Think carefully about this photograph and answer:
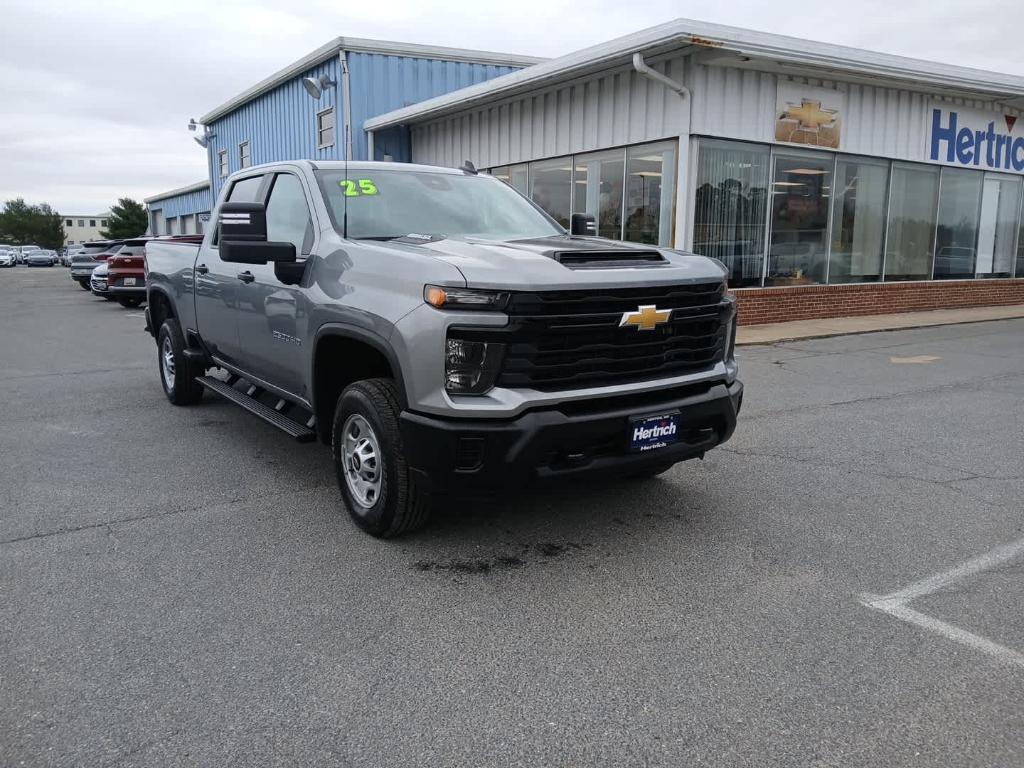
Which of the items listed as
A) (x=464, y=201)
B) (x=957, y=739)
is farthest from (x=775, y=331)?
(x=957, y=739)

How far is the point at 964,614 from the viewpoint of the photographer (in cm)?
→ 345

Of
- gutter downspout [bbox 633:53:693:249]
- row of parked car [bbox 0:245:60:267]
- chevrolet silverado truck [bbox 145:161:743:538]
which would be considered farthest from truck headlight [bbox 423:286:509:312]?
row of parked car [bbox 0:245:60:267]

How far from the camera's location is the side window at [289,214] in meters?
4.98

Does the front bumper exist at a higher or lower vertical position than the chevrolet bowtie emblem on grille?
lower

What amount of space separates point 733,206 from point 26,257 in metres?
64.2

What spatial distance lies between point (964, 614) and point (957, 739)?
998mm

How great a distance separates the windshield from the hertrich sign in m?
13.7

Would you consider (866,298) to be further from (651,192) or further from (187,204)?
(187,204)

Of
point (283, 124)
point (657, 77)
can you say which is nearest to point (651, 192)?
point (657, 77)

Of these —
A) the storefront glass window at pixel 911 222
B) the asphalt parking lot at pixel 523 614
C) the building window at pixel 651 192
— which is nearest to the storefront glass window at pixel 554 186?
the building window at pixel 651 192

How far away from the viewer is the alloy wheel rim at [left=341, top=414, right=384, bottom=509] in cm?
418

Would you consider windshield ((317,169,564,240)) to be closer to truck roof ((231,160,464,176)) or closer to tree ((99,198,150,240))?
truck roof ((231,160,464,176))

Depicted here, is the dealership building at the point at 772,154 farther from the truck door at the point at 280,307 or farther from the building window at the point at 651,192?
the truck door at the point at 280,307

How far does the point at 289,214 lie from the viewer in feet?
17.3
